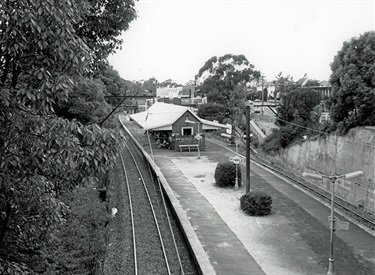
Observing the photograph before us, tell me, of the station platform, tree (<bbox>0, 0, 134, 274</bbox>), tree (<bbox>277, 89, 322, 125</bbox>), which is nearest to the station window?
tree (<bbox>277, 89, 322, 125</bbox>)

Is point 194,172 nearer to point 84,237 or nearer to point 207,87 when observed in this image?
point 84,237

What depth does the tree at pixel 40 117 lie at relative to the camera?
4664 millimetres

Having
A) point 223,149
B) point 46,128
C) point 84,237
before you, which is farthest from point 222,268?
point 223,149

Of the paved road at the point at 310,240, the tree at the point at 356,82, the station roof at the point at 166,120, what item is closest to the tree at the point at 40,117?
the paved road at the point at 310,240

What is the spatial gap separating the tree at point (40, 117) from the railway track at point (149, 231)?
426 cm

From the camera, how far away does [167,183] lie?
2141 cm

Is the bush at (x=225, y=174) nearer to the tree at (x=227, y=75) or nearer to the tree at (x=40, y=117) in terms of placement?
the tree at (x=40, y=117)

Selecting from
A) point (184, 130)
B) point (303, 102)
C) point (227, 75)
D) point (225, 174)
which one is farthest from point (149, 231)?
point (227, 75)

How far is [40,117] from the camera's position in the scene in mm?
4785

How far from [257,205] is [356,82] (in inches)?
309

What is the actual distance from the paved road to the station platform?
0.86m

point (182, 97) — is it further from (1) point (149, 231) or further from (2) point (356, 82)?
(1) point (149, 231)

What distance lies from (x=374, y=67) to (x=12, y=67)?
55.7ft

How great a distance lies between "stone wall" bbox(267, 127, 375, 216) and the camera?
17406 mm
